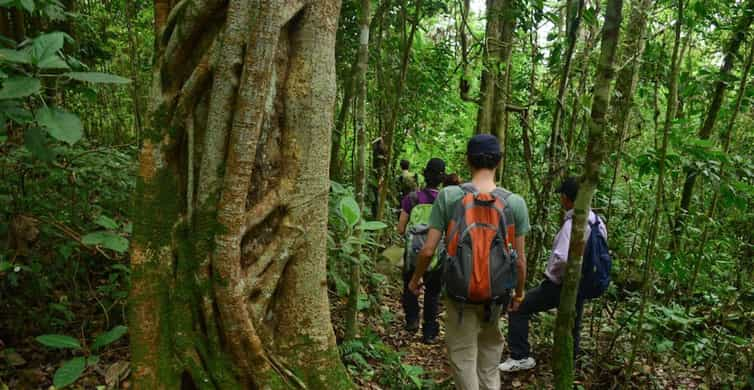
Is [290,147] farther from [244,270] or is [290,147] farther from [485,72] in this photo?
[485,72]

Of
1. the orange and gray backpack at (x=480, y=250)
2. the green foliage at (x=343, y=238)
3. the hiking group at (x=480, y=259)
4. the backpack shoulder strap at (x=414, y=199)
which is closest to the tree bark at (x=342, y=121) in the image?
the backpack shoulder strap at (x=414, y=199)

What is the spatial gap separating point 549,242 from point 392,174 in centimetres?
393

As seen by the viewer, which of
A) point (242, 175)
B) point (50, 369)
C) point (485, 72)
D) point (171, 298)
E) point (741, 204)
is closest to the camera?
point (242, 175)

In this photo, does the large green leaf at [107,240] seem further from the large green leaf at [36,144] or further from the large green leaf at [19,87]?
the large green leaf at [19,87]

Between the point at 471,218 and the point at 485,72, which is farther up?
the point at 485,72

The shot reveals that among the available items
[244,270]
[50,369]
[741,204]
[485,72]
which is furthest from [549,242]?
[50,369]

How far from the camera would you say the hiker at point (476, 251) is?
297 centimetres

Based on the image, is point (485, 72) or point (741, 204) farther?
point (485, 72)

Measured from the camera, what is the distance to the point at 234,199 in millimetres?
2201

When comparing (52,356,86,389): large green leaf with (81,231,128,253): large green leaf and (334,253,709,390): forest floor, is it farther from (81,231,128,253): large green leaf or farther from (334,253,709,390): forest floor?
(334,253,709,390): forest floor

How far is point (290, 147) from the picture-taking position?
2.42m

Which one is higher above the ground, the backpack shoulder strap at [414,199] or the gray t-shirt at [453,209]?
the gray t-shirt at [453,209]

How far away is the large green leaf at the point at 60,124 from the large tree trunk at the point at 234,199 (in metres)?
0.49

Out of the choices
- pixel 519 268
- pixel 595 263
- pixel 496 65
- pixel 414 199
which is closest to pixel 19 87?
pixel 519 268
